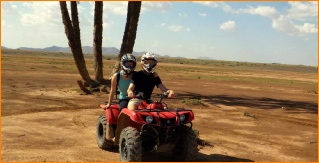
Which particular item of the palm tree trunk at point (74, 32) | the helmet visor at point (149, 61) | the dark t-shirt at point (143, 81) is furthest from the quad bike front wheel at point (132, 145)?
the palm tree trunk at point (74, 32)

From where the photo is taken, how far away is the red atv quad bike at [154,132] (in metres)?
6.26

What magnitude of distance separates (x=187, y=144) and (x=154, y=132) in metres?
0.70

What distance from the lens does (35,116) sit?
11742 mm

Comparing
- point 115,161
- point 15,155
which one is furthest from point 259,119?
point 15,155

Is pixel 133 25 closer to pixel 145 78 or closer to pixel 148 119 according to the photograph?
pixel 145 78

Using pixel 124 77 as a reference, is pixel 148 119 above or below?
below

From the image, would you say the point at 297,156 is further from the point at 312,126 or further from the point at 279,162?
the point at 312,126

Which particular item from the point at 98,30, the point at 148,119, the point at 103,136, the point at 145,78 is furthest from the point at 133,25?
the point at 148,119

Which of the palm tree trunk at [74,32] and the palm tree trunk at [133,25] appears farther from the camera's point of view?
the palm tree trunk at [74,32]

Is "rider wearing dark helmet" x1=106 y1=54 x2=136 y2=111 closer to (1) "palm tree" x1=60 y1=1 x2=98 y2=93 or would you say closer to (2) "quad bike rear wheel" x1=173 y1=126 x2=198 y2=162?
(2) "quad bike rear wheel" x1=173 y1=126 x2=198 y2=162

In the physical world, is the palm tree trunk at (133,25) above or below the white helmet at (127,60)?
above

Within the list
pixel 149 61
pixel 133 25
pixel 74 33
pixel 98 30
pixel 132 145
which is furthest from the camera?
pixel 98 30

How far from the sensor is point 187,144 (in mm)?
6688

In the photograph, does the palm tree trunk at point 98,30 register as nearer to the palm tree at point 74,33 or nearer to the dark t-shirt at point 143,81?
the palm tree at point 74,33
